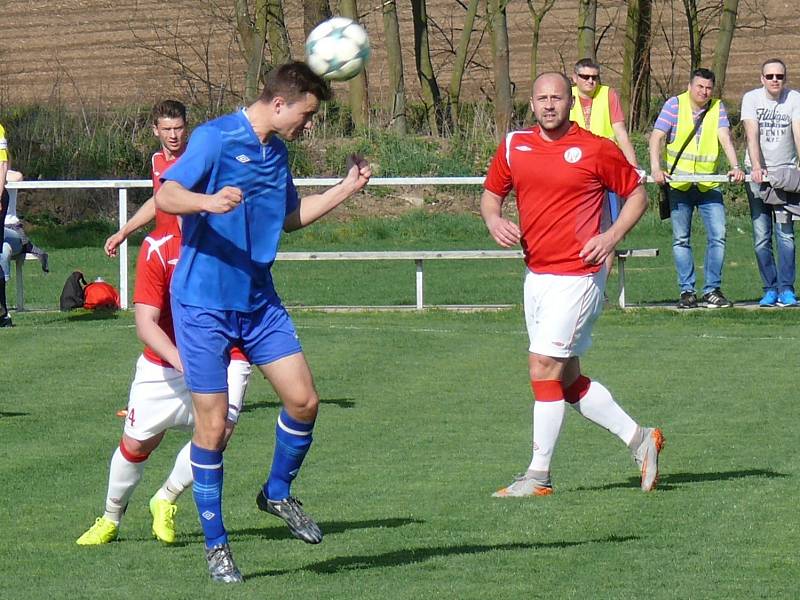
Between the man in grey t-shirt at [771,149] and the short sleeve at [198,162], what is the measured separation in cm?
958

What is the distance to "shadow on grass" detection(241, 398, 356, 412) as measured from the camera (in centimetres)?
1070

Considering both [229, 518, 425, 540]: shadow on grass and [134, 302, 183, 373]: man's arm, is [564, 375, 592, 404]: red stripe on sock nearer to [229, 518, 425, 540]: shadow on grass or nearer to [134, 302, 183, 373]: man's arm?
[229, 518, 425, 540]: shadow on grass

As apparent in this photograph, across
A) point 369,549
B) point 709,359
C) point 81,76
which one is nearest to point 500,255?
point 709,359

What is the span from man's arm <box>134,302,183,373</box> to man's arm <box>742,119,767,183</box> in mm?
8969

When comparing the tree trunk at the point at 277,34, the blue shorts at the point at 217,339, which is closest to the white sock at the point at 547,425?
the blue shorts at the point at 217,339

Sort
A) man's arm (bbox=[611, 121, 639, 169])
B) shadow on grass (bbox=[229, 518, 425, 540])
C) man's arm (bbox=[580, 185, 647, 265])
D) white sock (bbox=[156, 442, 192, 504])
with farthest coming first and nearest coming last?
man's arm (bbox=[611, 121, 639, 169])
man's arm (bbox=[580, 185, 647, 265])
shadow on grass (bbox=[229, 518, 425, 540])
white sock (bbox=[156, 442, 192, 504])

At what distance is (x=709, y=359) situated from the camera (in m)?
12.6

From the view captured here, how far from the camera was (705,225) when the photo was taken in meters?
15.1

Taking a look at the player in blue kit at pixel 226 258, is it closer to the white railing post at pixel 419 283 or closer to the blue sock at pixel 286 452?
the blue sock at pixel 286 452

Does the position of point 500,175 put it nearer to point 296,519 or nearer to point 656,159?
point 296,519

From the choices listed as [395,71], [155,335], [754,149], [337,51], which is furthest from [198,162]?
[395,71]

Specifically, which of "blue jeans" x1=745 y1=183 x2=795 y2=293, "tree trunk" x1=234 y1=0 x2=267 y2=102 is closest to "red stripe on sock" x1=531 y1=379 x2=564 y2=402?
"blue jeans" x1=745 y1=183 x2=795 y2=293

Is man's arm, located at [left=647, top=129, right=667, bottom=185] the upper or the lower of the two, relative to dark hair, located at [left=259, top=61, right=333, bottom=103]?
lower

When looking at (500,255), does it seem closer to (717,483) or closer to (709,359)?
(709,359)
